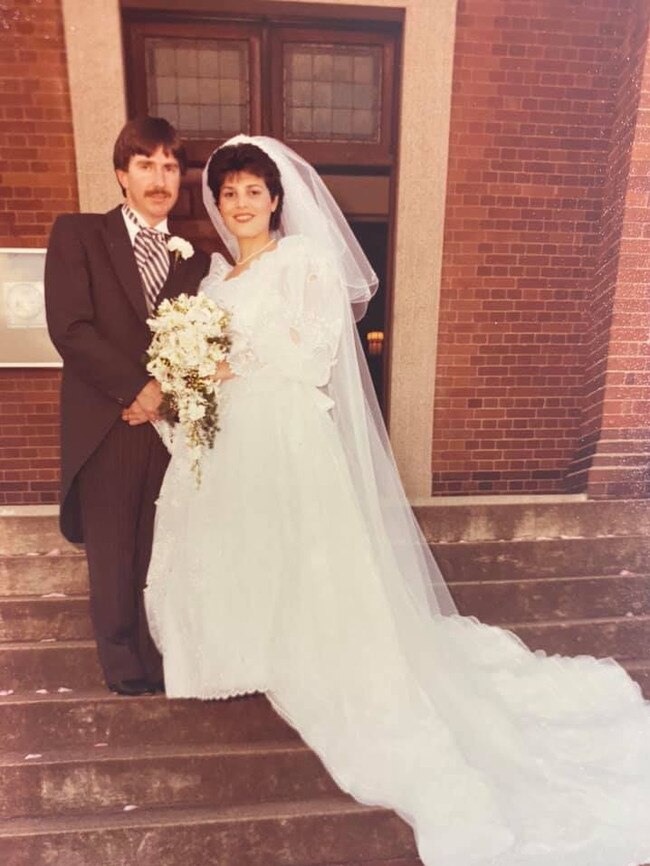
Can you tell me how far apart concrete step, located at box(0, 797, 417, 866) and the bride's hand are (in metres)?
1.90

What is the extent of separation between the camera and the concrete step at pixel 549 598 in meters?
3.33

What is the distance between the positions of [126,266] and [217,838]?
2.49 metres

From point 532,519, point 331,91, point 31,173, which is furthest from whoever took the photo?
point 331,91

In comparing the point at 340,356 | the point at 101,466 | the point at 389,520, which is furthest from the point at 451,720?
the point at 101,466

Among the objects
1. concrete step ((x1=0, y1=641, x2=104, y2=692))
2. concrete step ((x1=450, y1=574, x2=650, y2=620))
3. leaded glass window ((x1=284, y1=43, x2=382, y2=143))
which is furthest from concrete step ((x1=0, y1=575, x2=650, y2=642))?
leaded glass window ((x1=284, y1=43, x2=382, y2=143))

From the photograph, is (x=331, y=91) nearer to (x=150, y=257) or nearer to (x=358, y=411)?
(x=150, y=257)

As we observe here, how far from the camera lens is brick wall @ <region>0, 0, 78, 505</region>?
3689 mm

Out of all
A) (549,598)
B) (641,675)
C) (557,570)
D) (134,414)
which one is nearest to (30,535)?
(134,414)

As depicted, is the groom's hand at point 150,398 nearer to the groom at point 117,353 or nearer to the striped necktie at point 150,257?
the groom at point 117,353

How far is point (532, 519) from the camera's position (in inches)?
148

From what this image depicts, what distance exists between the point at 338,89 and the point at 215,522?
3.57 meters

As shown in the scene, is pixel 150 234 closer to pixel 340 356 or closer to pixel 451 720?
pixel 340 356

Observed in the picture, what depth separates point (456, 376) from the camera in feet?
14.3

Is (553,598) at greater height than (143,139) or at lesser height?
lesser
